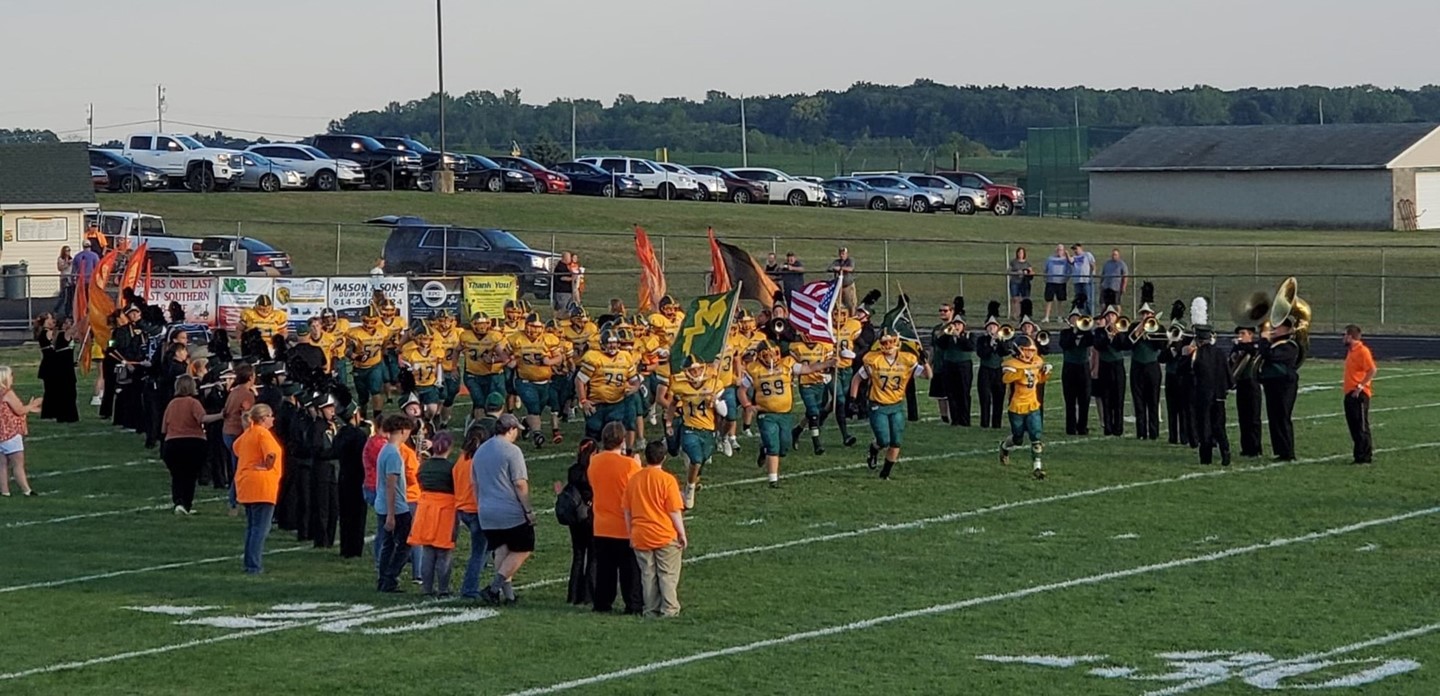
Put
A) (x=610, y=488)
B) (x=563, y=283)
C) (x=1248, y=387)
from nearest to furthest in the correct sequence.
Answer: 1. (x=610, y=488)
2. (x=1248, y=387)
3. (x=563, y=283)

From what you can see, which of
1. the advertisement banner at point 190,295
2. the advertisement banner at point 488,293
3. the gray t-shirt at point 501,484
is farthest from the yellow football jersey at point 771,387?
the advertisement banner at point 190,295

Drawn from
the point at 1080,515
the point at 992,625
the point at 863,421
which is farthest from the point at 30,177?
the point at 992,625

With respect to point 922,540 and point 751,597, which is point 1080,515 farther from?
point 751,597

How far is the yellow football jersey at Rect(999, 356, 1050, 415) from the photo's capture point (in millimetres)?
19984

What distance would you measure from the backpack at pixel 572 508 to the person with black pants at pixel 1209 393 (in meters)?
8.96

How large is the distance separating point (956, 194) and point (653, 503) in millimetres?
51809

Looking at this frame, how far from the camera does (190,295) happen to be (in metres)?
30.8

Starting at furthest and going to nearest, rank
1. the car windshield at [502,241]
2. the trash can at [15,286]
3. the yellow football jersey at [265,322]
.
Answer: the car windshield at [502,241] → the trash can at [15,286] → the yellow football jersey at [265,322]

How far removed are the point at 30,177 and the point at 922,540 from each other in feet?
115

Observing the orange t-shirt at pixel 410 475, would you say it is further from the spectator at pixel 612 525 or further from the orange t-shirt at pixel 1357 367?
the orange t-shirt at pixel 1357 367

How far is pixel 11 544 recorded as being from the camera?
1734 centimetres

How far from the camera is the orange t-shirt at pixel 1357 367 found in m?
20.7

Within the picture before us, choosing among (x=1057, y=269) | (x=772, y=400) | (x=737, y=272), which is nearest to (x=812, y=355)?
(x=772, y=400)

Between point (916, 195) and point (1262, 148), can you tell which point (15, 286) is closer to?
point (916, 195)
